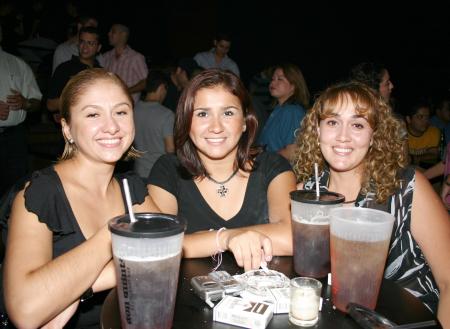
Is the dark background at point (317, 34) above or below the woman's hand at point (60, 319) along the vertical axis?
above

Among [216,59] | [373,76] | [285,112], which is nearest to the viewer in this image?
[373,76]

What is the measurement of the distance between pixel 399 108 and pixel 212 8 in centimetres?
441

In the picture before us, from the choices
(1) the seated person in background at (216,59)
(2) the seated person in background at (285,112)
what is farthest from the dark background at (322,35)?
(2) the seated person in background at (285,112)

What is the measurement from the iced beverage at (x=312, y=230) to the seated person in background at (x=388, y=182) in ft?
1.77

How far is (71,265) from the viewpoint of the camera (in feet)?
4.31

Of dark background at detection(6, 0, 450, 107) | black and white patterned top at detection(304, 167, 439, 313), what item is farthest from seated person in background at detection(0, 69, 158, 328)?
dark background at detection(6, 0, 450, 107)

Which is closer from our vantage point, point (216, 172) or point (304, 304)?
point (304, 304)

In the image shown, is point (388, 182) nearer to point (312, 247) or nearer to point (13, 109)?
point (312, 247)

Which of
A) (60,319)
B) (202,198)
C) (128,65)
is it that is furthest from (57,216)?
(128,65)

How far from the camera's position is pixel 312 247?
1473 mm

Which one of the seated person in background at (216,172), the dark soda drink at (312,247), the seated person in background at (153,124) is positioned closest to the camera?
the dark soda drink at (312,247)

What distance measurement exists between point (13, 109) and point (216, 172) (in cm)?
259

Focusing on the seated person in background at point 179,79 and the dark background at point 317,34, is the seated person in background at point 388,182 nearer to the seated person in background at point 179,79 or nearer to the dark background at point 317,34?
the seated person in background at point 179,79

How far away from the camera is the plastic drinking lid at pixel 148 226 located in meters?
1.02
